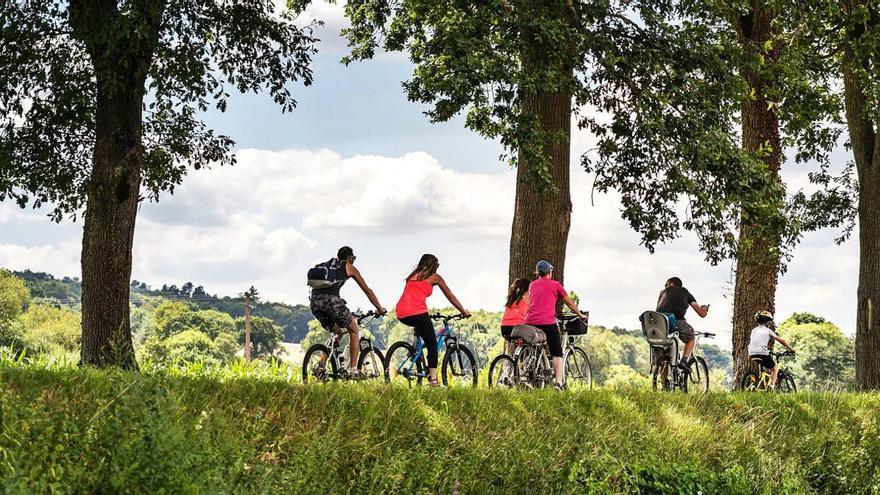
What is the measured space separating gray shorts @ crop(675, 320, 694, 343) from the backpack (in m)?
6.83

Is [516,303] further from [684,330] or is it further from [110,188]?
[110,188]

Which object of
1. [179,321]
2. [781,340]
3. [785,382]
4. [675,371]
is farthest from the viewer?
[179,321]

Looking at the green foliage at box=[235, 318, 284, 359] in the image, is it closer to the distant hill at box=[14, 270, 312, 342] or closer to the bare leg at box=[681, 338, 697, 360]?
the distant hill at box=[14, 270, 312, 342]

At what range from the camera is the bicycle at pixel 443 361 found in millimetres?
15133

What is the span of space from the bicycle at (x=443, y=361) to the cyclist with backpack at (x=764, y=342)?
7.23 meters

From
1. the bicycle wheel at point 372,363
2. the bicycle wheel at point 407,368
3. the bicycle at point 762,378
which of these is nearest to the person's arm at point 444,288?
the bicycle wheel at point 407,368

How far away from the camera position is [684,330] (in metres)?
18.8

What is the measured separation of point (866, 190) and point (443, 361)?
12.5 metres

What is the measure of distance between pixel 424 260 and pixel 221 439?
→ 628cm

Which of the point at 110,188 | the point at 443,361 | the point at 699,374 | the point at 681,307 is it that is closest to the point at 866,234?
the point at 699,374

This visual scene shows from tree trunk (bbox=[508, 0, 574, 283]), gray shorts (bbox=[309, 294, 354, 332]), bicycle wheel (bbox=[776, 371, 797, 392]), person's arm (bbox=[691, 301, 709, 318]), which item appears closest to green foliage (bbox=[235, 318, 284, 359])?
bicycle wheel (bbox=[776, 371, 797, 392])

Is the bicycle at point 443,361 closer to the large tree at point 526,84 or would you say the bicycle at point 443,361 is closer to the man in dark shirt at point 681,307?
the large tree at point 526,84

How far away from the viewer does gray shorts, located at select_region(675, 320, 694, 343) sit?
61.4ft

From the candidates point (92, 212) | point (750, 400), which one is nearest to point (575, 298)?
point (750, 400)
